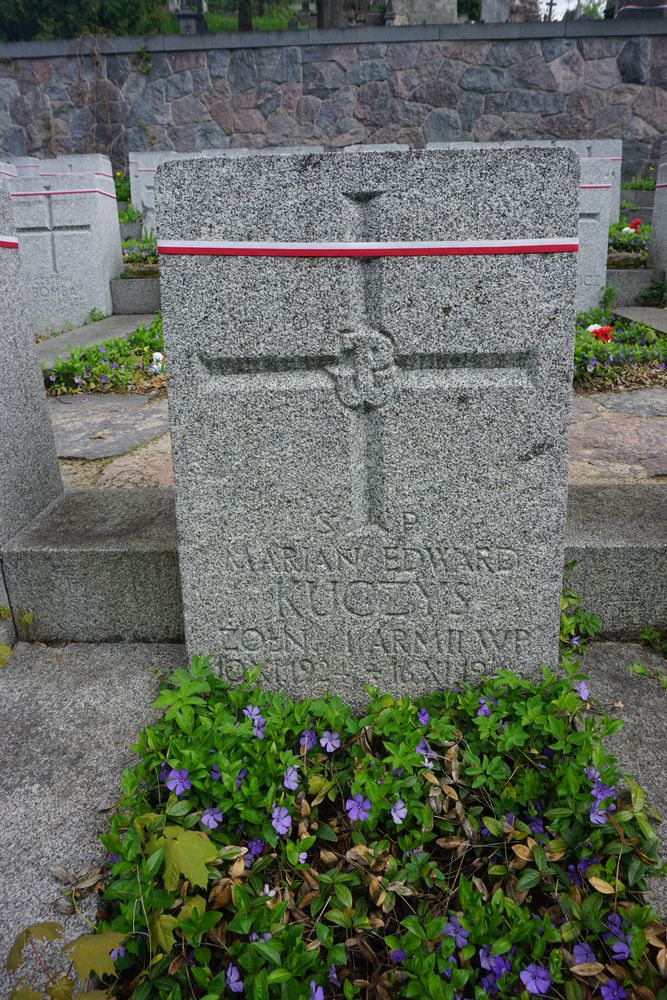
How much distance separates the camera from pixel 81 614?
6.76 feet

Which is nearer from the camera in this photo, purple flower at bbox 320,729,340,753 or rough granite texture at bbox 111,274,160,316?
purple flower at bbox 320,729,340,753

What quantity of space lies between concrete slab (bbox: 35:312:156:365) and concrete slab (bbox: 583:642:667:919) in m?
3.79

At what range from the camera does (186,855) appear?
1.25 m

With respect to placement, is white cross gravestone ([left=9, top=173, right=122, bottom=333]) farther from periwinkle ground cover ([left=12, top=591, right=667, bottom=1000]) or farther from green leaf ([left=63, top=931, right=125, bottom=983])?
green leaf ([left=63, top=931, right=125, bottom=983])

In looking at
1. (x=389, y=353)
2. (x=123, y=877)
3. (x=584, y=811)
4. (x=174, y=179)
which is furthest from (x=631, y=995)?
(x=174, y=179)

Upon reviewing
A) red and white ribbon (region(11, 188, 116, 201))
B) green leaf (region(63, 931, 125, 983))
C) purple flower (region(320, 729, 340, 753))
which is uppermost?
red and white ribbon (region(11, 188, 116, 201))

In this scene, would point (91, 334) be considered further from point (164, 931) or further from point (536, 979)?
point (536, 979)

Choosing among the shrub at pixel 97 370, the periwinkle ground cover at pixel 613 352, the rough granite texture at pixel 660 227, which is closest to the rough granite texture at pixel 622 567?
the periwinkle ground cover at pixel 613 352

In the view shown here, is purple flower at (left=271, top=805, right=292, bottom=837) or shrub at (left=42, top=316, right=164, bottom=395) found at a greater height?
shrub at (left=42, top=316, right=164, bottom=395)

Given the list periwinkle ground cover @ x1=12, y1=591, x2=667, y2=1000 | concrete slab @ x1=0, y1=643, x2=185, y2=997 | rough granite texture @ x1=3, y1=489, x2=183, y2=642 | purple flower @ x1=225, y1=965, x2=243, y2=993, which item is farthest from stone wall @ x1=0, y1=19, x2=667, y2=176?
purple flower @ x1=225, y1=965, x2=243, y2=993

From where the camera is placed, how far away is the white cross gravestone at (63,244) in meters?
5.83

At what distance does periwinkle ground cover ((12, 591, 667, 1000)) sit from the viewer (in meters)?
1.18

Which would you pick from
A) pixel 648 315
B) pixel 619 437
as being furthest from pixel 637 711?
pixel 648 315

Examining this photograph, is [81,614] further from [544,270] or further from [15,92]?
[15,92]
